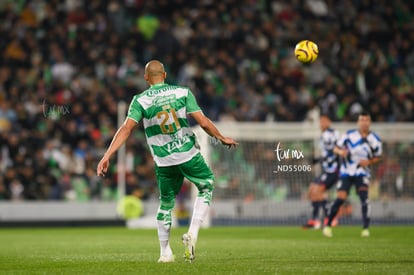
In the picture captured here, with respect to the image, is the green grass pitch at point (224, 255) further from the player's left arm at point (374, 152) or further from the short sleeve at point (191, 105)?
the short sleeve at point (191, 105)

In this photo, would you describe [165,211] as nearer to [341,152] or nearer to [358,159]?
[341,152]

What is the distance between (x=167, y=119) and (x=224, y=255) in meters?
2.40

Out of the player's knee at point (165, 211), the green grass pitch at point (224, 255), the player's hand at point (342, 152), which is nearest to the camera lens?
the green grass pitch at point (224, 255)

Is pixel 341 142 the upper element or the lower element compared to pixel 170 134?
lower

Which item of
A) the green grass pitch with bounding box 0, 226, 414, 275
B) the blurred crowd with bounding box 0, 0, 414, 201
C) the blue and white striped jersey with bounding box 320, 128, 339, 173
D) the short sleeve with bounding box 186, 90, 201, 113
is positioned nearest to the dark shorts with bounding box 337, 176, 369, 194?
the green grass pitch with bounding box 0, 226, 414, 275

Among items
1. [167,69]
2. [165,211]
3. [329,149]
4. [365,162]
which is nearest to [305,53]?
[365,162]

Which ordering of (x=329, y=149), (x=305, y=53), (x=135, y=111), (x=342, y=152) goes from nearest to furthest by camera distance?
(x=135, y=111) → (x=305, y=53) → (x=342, y=152) → (x=329, y=149)

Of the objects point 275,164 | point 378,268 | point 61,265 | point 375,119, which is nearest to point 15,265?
point 61,265

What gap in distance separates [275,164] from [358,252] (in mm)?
11499

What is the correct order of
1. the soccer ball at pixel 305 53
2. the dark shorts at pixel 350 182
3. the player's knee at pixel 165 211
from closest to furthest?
the player's knee at pixel 165 211
the soccer ball at pixel 305 53
the dark shorts at pixel 350 182

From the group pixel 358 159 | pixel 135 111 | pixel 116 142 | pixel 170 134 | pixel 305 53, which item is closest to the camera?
pixel 116 142

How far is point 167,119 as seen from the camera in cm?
1161

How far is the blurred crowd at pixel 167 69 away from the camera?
84.9 ft

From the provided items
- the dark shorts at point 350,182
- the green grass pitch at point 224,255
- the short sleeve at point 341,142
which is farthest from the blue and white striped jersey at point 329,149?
the green grass pitch at point 224,255
